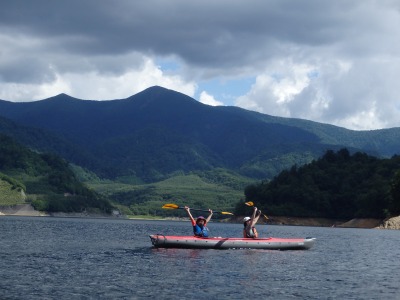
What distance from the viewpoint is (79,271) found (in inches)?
2197

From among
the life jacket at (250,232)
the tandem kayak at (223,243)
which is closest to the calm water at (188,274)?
the tandem kayak at (223,243)

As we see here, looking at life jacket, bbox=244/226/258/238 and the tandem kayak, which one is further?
life jacket, bbox=244/226/258/238

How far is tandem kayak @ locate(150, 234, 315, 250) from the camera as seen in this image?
7869 cm

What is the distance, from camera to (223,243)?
80.7m

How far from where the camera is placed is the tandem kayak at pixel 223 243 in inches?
3098

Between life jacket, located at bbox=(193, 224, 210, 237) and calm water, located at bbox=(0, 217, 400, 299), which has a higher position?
life jacket, located at bbox=(193, 224, 210, 237)

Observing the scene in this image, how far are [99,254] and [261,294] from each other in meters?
29.5

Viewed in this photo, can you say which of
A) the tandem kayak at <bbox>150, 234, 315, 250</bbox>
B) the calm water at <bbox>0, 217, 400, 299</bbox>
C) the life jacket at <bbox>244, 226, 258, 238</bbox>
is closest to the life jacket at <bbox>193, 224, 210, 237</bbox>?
the tandem kayak at <bbox>150, 234, 315, 250</bbox>

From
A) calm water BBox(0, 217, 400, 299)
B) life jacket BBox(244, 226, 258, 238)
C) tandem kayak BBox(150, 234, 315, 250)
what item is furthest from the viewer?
life jacket BBox(244, 226, 258, 238)

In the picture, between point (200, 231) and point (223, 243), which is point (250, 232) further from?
point (200, 231)

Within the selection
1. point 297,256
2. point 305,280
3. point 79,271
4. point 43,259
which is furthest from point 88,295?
point 297,256

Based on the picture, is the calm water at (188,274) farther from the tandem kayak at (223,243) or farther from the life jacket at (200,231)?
the life jacket at (200,231)

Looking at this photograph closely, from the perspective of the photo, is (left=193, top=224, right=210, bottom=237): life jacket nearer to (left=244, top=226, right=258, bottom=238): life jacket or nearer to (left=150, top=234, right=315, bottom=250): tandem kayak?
(left=150, top=234, right=315, bottom=250): tandem kayak

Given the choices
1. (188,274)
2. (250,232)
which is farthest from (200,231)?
(188,274)
